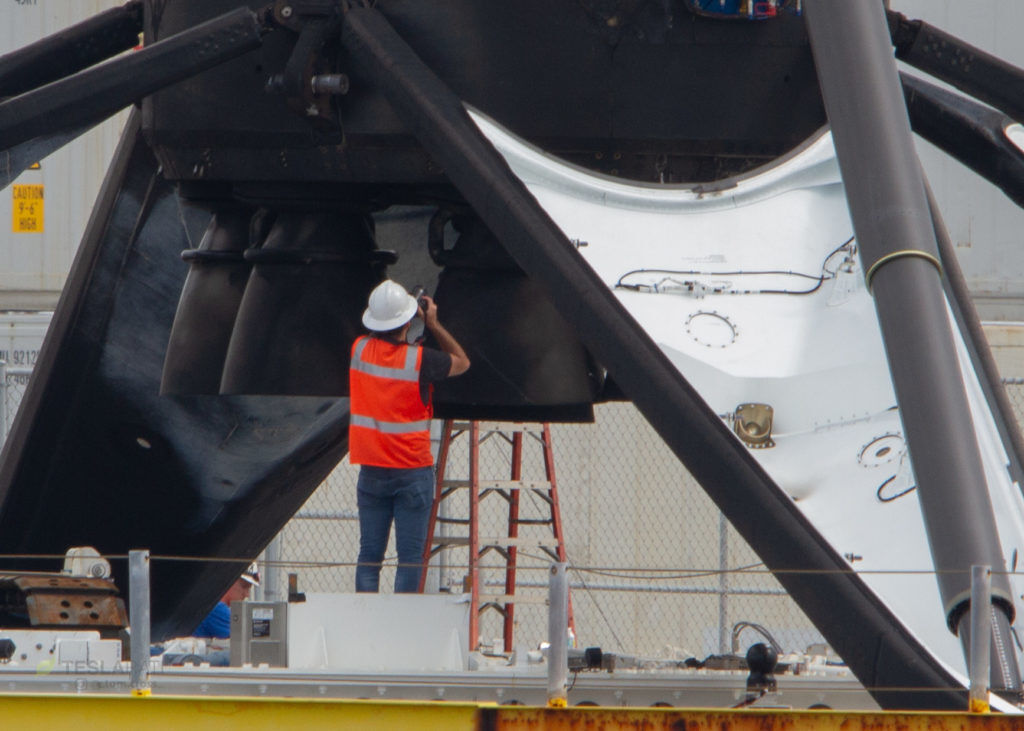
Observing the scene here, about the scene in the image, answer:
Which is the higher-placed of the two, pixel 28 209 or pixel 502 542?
pixel 28 209

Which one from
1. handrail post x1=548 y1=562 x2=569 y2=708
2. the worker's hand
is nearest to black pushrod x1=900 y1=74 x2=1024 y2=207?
the worker's hand

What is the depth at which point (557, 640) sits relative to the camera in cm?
400

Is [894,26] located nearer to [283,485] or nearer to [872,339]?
[872,339]

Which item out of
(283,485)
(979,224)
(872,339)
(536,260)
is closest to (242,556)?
(283,485)

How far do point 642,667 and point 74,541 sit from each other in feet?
9.96

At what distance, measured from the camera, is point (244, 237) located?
7332mm

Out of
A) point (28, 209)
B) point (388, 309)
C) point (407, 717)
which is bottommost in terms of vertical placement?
point (407, 717)

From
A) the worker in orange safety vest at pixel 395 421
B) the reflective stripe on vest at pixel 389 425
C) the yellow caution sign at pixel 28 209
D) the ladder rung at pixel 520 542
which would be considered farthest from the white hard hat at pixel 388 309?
the yellow caution sign at pixel 28 209

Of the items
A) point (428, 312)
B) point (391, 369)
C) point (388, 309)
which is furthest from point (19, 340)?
point (428, 312)

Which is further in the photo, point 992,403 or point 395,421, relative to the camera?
point 395,421

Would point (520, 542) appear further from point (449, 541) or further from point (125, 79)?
point (125, 79)

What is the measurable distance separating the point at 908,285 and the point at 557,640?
159cm

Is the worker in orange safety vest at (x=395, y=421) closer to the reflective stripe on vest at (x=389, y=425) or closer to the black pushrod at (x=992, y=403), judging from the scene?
the reflective stripe on vest at (x=389, y=425)

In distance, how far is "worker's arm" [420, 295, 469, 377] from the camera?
691 centimetres
